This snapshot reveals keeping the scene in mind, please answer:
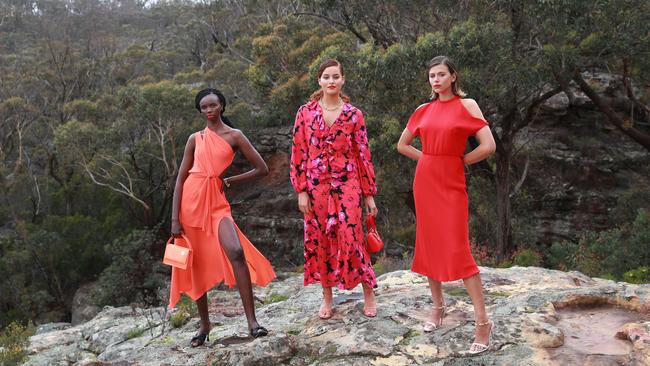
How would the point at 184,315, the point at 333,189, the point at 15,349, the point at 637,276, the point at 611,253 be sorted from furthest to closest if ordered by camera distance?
1. the point at 611,253
2. the point at 637,276
3. the point at 15,349
4. the point at 184,315
5. the point at 333,189

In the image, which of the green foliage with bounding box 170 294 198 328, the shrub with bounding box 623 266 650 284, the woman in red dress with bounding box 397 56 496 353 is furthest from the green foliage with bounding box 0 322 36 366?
the shrub with bounding box 623 266 650 284

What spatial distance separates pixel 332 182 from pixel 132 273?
553 inches

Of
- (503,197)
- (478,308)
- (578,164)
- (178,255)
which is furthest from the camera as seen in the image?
(578,164)

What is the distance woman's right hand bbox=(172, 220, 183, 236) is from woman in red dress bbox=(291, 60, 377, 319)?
0.87 metres

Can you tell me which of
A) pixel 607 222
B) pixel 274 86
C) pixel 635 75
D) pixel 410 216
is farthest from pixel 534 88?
pixel 274 86

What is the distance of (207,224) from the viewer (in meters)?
4.07

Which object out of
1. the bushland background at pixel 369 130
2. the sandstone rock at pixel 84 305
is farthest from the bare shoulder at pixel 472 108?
the sandstone rock at pixel 84 305

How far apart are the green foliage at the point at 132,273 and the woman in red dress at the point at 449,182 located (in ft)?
42.2

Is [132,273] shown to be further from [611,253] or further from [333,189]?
[333,189]

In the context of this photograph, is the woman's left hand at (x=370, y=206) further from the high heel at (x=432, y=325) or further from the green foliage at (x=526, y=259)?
the green foliage at (x=526, y=259)

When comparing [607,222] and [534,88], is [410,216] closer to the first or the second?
[607,222]

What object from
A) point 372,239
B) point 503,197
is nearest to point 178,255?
point 372,239

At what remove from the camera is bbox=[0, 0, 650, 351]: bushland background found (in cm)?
1027

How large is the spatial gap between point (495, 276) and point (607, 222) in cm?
1109
